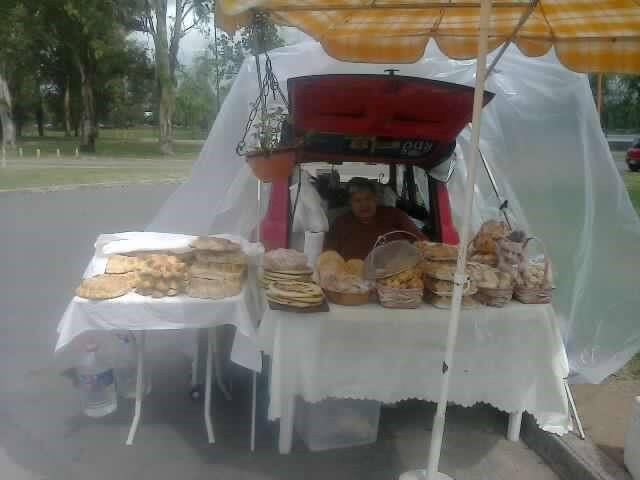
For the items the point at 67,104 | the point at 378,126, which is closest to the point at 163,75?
the point at 67,104

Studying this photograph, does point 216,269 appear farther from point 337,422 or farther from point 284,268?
point 337,422

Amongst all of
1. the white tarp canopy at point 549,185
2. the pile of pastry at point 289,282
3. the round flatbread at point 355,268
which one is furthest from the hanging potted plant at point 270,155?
the white tarp canopy at point 549,185

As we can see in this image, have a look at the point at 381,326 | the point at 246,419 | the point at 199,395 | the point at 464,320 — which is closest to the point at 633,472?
the point at 464,320

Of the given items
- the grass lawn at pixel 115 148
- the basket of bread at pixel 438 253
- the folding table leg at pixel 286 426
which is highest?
the basket of bread at pixel 438 253

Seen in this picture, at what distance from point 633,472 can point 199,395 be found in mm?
2748

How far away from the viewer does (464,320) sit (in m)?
3.20

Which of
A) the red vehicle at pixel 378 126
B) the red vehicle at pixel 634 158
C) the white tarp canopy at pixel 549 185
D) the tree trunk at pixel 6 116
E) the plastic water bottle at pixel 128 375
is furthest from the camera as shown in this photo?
the tree trunk at pixel 6 116

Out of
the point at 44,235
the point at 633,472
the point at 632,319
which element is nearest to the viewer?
the point at 633,472

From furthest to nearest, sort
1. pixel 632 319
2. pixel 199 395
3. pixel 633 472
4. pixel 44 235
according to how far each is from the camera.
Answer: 1. pixel 44 235
2. pixel 632 319
3. pixel 199 395
4. pixel 633 472

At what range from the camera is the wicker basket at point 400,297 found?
3.14 metres

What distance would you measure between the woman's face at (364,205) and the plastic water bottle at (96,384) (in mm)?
2174

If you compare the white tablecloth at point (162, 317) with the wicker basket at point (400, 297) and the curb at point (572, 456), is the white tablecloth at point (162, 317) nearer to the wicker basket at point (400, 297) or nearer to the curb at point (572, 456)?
the wicker basket at point (400, 297)

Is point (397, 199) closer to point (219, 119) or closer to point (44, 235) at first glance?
point (219, 119)

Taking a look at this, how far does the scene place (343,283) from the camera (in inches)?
128
